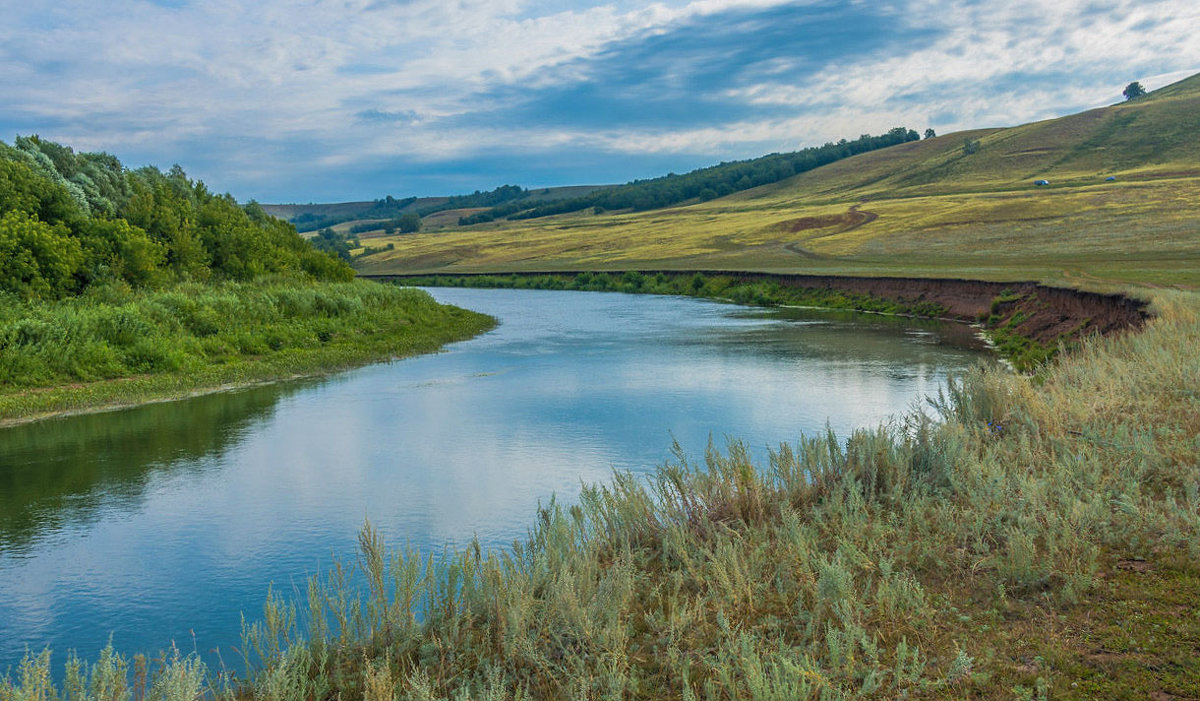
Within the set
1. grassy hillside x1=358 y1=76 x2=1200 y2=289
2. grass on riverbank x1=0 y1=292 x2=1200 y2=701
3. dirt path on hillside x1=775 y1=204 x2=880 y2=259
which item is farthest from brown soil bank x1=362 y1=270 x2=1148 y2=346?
dirt path on hillside x1=775 y1=204 x2=880 y2=259

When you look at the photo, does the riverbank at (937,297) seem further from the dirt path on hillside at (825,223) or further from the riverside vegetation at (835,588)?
the dirt path on hillside at (825,223)

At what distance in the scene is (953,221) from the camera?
6700 cm

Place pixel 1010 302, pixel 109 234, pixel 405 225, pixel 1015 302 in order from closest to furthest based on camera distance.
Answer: pixel 109 234, pixel 1015 302, pixel 1010 302, pixel 405 225

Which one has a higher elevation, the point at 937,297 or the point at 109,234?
the point at 109,234

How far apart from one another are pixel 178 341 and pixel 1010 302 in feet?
91.8

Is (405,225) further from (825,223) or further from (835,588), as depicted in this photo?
(835,588)

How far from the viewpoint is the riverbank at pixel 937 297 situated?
2173 centimetres

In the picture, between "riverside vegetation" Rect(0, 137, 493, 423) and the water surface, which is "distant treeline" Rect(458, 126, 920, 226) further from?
the water surface

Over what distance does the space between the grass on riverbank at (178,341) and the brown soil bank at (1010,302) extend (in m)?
19.4

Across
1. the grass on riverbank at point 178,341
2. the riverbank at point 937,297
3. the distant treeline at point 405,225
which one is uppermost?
the distant treeline at point 405,225

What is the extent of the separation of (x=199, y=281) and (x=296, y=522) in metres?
26.1

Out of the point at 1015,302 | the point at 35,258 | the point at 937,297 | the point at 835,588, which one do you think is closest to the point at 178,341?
the point at 35,258

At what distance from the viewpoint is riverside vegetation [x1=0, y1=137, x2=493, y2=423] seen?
19453mm

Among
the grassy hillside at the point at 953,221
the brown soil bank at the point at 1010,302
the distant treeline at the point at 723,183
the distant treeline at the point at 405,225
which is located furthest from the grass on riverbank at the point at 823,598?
the distant treeline at the point at 405,225
